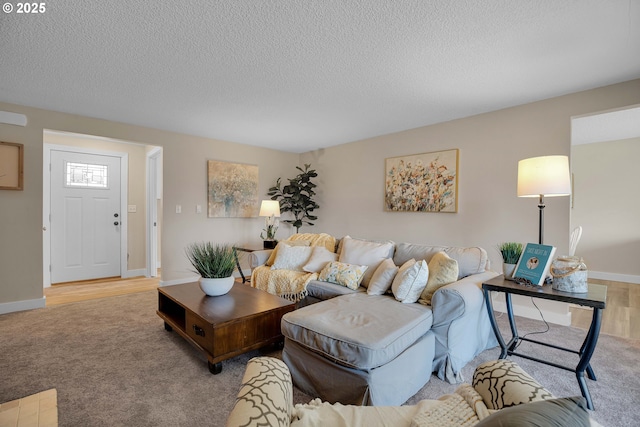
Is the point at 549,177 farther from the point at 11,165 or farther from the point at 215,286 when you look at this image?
the point at 11,165

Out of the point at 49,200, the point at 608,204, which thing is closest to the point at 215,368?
the point at 49,200

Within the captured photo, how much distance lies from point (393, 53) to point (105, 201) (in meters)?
4.96

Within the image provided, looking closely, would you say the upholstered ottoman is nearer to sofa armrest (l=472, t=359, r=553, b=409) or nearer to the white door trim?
sofa armrest (l=472, t=359, r=553, b=409)

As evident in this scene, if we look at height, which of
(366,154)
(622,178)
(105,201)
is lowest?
(105,201)

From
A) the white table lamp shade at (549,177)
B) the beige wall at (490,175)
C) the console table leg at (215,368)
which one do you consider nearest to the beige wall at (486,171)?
the beige wall at (490,175)

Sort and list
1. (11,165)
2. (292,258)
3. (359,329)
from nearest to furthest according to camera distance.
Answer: (359,329)
(11,165)
(292,258)

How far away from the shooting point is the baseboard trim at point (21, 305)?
3.24 metres

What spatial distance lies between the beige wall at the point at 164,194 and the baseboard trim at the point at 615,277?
222 inches

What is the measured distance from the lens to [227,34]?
1999 millimetres

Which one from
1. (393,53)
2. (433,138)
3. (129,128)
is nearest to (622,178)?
(433,138)

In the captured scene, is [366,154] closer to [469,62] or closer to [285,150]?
[285,150]

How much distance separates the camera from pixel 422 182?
4.01 metres

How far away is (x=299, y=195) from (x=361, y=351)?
12.6 feet

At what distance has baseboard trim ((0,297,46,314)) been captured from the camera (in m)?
3.24
